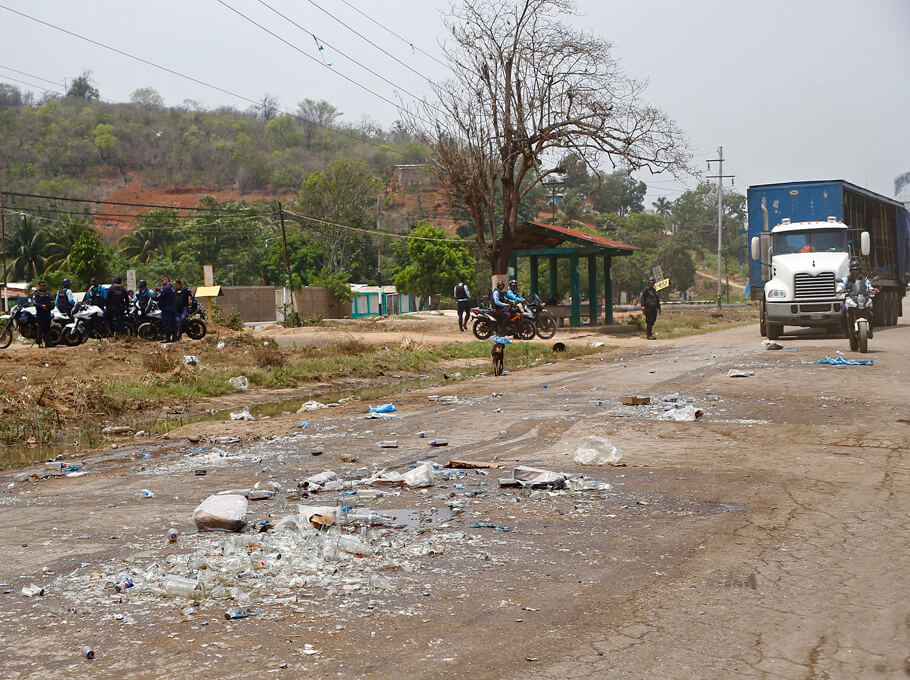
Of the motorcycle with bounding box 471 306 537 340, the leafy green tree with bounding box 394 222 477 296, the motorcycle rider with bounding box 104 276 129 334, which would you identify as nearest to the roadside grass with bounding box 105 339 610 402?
the motorcycle with bounding box 471 306 537 340

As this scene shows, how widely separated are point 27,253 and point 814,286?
186ft

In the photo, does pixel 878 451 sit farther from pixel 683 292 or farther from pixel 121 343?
pixel 683 292

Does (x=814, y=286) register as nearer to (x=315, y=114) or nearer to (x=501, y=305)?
(x=501, y=305)

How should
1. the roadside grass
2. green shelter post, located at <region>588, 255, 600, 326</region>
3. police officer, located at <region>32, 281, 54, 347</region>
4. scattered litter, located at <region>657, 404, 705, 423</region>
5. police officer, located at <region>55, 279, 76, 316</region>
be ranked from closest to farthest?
scattered litter, located at <region>657, 404, 705, 423</region>, the roadside grass, police officer, located at <region>32, 281, 54, 347</region>, police officer, located at <region>55, 279, 76, 316</region>, green shelter post, located at <region>588, 255, 600, 326</region>

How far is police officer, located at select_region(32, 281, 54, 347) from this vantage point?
2200 centimetres

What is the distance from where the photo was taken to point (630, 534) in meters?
5.51

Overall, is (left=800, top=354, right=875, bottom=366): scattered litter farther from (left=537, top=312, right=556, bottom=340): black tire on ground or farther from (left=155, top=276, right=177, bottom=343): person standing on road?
(left=155, top=276, right=177, bottom=343): person standing on road

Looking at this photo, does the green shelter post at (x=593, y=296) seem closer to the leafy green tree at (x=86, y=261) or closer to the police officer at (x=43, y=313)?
the police officer at (x=43, y=313)

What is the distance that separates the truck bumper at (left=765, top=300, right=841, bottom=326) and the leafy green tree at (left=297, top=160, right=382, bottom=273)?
52930mm

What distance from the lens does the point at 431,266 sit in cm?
6469

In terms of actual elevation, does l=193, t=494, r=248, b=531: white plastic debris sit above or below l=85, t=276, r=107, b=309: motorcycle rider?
below

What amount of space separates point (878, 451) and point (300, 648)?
614cm

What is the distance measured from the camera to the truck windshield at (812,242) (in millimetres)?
22078

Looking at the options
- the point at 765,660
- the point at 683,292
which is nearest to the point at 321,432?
the point at 765,660
